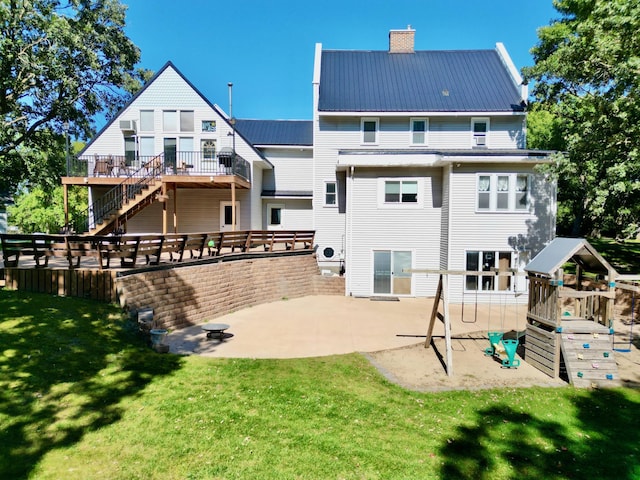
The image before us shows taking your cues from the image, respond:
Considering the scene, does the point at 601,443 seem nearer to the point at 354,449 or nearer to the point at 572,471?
the point at 572,471

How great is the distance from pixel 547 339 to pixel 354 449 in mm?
6216

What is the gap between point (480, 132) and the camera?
68.6 ft

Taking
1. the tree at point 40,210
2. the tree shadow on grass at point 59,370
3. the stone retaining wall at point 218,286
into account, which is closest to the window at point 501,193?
the stone retaining wall at point 218,286

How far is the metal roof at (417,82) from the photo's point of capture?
20.9 metres

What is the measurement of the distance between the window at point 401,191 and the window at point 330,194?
416cm

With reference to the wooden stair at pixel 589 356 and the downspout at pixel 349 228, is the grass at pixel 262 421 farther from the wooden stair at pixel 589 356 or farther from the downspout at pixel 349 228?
the downspout at pixel 349 228

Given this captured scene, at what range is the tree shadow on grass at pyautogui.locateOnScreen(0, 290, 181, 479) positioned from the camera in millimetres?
5312

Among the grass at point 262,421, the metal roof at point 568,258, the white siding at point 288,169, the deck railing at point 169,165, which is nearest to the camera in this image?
the grass at point 262,421

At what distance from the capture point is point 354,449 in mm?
5332

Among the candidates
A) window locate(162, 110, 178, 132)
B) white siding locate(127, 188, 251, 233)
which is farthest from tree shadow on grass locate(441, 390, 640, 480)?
window locate(162, 110, 178, 132)

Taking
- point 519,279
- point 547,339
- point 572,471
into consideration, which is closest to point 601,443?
point 572,471

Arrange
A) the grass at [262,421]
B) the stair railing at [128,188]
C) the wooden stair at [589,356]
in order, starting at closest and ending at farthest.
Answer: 1. the grass at [262,421]
2. the wooden stair at [589,356]
3. the stair railing at [128,188]

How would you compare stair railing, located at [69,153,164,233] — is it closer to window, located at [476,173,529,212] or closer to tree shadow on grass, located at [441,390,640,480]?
window, located at [476,173,529,212]

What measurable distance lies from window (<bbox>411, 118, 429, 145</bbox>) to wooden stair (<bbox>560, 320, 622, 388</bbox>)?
14205 mm
